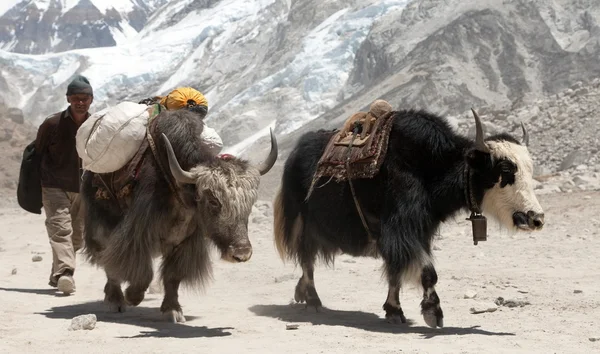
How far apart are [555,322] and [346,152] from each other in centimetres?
149

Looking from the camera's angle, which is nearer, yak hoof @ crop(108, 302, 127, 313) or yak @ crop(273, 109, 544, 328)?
yak @ crop(273, 109, 544, 328)

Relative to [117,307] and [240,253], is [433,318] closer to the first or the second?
[240,253]

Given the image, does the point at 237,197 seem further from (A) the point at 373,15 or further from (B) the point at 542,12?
(A) the point at 373,15

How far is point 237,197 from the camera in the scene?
4.70 metres

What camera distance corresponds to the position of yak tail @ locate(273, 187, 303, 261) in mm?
6012

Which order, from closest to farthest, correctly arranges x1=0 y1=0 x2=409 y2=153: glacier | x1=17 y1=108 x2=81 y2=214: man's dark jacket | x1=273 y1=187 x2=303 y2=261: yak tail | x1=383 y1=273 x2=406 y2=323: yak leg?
x1=383 y1=273 x2=406 y2=323: yak leg → x1=273 y1=187 x2=303 y2=261: yak tail → x1=17 y1=108 x2=81 y2=214: man's dark jacket → x1=0 y1=0 x2=409 y2=153: glacier

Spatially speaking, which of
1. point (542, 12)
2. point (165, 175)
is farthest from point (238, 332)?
point (542, 12)

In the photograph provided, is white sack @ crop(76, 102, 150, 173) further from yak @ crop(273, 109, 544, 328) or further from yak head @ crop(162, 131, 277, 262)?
yak @ crop(273, 109, 544, 328)

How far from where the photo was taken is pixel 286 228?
20.0 feet

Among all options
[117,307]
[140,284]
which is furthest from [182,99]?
[117,307]

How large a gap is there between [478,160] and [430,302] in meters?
0.79

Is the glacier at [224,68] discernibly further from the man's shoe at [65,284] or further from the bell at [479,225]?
the bell at [479,225]

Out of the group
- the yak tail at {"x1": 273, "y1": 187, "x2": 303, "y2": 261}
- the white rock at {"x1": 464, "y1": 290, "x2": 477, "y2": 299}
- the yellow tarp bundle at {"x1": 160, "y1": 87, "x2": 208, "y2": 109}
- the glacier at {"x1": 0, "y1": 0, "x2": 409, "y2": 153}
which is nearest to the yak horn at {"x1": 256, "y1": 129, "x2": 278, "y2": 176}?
the yellow tarp bundle at {"x1": 160, "y1": 87, "x2": 208, "y2": 109}

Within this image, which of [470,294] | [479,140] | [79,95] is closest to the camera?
[479,140]
